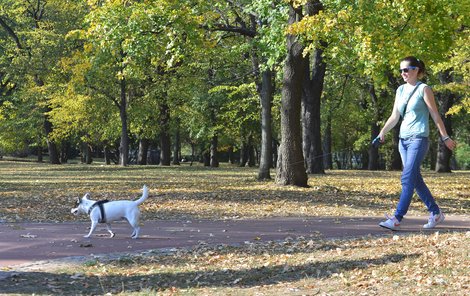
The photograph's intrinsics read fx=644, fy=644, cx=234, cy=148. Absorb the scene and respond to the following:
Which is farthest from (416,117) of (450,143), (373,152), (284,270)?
(373,152)

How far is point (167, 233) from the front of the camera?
984 centimetres

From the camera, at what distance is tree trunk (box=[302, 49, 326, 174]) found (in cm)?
2756

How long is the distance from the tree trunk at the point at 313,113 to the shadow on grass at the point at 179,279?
67.4 feet

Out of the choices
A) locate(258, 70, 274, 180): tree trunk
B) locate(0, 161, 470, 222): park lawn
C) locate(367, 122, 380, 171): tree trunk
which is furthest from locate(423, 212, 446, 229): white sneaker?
locate(367, 122, 380, 171): tree trunk

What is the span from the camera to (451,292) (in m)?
5.32

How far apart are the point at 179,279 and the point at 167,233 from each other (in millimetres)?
3131

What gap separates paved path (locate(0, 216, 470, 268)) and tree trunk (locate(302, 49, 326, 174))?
16455 mm

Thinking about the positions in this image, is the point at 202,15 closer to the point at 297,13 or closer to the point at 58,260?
the point at 297,13

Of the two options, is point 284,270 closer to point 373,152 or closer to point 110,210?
point 110,210

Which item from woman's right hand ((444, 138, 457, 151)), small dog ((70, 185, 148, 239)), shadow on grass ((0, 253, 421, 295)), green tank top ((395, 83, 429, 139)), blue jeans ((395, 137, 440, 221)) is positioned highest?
green tank top ((395, 83, 429, 139))

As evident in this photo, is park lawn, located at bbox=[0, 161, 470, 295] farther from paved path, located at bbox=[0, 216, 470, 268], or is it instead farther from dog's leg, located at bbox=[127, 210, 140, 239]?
dog's leg, located at bbox=[127, 210, 140, 239]

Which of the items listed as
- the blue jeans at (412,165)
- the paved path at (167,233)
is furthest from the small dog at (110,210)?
the blue jeans at (412,165)

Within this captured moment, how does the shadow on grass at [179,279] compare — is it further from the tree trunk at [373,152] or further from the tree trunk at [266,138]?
the tree trunk at [373,152]

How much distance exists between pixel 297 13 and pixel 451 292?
39.6 ft
